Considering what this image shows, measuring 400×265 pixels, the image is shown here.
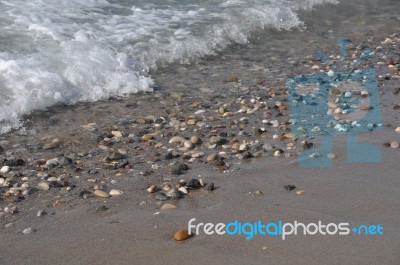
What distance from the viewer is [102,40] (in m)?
7.93

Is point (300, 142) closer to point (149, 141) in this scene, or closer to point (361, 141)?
point (361, 141)

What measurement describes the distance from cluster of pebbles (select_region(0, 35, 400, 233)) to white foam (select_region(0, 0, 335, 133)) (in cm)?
71

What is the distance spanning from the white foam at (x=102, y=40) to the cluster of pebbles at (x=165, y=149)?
71 cm

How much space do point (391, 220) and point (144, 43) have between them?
494 cm

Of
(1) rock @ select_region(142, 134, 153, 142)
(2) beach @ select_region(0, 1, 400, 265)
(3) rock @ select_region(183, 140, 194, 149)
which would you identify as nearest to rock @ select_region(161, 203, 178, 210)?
(2) beach @ select_region(0, 1, 400, 265)

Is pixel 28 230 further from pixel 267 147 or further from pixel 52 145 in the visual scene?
pixel 267 147

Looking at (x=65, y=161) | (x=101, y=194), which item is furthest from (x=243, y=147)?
(x=65, y=161)

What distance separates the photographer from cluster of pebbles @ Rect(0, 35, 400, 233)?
182 inches

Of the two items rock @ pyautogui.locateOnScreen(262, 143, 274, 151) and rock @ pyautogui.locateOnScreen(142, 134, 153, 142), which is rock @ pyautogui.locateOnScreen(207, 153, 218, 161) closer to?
rock @ pyautogui.locateOnScreen(262, 143, 274, 151)

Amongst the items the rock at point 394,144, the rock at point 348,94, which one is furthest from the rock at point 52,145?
the rock at point 348,94

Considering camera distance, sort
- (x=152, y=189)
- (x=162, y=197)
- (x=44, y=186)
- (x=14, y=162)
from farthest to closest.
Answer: (x=14, y=162) < (x=44, y=186) < (x=152, y=189) < (x=162, y=197)

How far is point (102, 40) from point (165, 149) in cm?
305

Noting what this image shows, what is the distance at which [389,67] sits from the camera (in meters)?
7.62

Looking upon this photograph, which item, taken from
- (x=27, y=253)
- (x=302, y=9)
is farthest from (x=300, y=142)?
(x=302, y=9)
